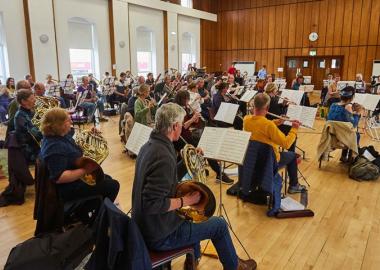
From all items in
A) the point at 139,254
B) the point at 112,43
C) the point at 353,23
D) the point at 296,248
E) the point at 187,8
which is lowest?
the point at 296,248

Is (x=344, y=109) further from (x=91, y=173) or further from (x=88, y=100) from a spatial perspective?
(x=88, y=100)

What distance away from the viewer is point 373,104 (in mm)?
6918

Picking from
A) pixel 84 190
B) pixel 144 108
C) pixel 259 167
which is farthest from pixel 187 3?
pixel 84 190

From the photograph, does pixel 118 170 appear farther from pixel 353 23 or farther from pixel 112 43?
pixel 353 23

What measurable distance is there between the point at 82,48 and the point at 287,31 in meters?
10.7

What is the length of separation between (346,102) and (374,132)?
3.91m

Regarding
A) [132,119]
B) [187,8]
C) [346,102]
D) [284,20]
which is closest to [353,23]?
[284,20]

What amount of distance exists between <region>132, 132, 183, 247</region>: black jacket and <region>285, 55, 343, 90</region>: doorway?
16457mm

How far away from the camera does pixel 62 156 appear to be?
262cm

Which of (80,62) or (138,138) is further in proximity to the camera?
(80,62)

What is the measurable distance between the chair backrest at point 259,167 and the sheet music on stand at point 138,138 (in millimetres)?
1128

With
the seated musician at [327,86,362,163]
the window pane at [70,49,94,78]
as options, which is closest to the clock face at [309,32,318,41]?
the window pane at [70,49,94,78]

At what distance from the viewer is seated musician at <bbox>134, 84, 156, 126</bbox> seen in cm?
551

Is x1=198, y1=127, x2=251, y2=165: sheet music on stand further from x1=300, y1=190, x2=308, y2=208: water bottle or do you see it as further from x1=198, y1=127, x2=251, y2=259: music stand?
x1=300, y1=190, x2=308, y2=208: water bottle
